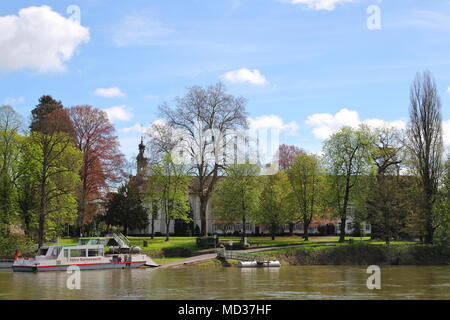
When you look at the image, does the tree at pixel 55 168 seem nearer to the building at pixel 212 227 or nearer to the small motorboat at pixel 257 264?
the small motorboat at pixel 257 264

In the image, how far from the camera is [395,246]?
61031 mm

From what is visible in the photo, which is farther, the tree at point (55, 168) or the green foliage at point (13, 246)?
the tree at point (55, 168)

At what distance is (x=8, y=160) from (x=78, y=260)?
16300 millimetres

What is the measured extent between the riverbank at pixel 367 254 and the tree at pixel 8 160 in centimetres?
2750

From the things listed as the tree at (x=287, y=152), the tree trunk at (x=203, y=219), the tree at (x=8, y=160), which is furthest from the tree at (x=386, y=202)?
the tree at (x=8, y=160)

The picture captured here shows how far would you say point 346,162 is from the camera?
224ft

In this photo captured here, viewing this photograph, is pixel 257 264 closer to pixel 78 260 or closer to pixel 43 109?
pixel 78 260

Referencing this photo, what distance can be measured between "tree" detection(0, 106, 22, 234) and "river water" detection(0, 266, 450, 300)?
11363 millimetres

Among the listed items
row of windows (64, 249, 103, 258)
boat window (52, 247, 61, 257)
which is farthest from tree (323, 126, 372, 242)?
boat window (52, 247, 61, 257)

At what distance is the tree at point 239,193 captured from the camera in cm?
6794

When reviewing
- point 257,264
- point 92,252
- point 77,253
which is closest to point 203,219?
point 257,264

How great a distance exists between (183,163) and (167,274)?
1082 inches
